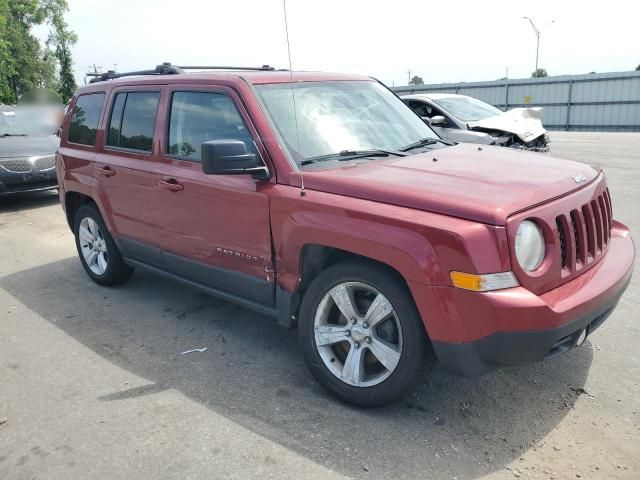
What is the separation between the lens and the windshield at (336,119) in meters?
3.68

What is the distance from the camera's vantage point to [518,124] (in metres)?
10.3

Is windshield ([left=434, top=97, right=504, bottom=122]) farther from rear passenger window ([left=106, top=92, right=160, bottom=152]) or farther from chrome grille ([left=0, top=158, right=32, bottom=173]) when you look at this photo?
Answer: chrome grille ([left=0, top=158, right=32, bottom=173])

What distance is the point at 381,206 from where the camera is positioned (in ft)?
9.91

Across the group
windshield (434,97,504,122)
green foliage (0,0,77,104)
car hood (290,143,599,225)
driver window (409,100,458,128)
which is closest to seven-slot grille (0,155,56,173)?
driver window (409,100,458,128)

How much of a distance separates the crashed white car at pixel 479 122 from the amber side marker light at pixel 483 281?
7.12 m

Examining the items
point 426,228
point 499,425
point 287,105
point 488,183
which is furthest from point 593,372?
point 287,105

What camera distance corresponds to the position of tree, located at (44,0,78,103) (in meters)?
50.3

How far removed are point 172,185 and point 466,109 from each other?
8167 millimetres

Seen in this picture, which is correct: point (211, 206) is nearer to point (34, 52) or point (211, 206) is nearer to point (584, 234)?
point (584, 234)

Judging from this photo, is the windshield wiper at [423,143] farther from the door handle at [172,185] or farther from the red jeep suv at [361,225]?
the door handle at [172,185]

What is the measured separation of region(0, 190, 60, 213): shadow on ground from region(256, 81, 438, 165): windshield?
7.72m

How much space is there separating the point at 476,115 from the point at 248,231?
27.2 ft

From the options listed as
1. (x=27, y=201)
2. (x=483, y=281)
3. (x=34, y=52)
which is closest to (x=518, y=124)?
(x=483, y=281)

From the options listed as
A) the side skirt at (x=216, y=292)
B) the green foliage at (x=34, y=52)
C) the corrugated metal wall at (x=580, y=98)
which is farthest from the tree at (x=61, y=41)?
the side skirt at (x=216, y=292)
